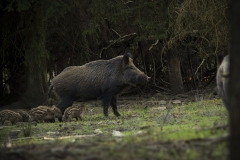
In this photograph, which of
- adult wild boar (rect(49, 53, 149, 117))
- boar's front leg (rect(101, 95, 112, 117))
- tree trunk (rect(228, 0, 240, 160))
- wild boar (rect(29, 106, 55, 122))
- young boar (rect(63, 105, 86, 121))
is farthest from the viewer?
adult wild boar (rect(49, 53, 149, 117))

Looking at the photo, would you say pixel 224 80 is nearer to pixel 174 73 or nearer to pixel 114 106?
pixel 114 106

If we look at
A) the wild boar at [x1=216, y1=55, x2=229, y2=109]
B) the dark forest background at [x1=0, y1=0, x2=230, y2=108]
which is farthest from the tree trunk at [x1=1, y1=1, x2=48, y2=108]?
the wild boar at [x1=216, y1=55, x2=229, y2=109]

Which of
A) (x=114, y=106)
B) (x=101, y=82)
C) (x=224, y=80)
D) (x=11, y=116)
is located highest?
(x=101, y=82)

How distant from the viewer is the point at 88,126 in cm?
1261

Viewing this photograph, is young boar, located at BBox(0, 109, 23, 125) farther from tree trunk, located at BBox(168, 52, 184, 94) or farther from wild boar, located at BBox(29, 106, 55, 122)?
tree trunk, located at BBox(168, 52, 184, 94)

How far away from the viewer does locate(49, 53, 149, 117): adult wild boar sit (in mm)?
16141

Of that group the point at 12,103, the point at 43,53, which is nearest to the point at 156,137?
the point at 43,53

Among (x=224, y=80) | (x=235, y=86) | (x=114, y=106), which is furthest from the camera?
(x=114, y=106)

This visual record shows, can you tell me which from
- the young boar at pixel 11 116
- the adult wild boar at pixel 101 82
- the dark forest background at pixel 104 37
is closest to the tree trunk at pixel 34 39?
the dark forest background at pixel 104 37

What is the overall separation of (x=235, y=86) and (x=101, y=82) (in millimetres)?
11601

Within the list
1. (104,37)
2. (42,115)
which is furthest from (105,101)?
(104,37)

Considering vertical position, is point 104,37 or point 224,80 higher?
point 104,37

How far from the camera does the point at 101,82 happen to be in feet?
53.6

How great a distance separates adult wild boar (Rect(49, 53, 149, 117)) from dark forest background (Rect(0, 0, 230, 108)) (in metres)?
2.51
